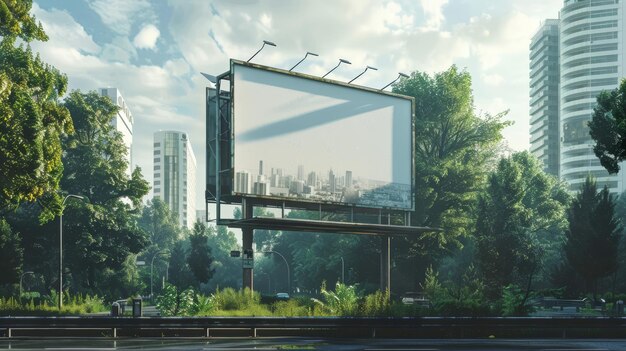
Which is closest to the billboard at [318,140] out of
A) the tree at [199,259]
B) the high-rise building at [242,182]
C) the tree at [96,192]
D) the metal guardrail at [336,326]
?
the high-rise building at [242,182]

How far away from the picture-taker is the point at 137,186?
63.3 metres

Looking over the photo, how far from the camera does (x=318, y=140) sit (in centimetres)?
3831

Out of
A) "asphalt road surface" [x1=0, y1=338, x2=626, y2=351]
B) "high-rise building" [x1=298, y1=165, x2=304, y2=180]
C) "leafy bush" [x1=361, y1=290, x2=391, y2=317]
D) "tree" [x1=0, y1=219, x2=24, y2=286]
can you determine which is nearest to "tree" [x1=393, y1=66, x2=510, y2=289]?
"high-rise building" [x1=298, y1=165, x2=304, y2=180]

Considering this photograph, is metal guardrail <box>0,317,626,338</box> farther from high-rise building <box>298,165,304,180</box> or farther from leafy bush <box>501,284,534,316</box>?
high-rise building <box>298,165,304,180</box>

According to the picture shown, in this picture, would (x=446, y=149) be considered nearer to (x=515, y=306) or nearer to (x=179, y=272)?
(x=515, y=306)

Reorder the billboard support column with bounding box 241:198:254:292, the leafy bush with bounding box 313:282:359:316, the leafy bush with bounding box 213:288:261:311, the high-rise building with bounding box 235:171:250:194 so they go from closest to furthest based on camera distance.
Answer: the leafy bush with bounding box 313:282:359:316 → the leafy bush with bounding box 213:288:261:311 → the high-rise building with bounding box 235:171:250:194 → the billboard support column with bounding box 241:198:254:292

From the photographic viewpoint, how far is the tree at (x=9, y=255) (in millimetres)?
55375

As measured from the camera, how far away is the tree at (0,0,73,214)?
2848cm

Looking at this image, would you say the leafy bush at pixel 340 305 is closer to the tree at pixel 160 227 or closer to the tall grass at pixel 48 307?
the tall grass at pixel 48 307

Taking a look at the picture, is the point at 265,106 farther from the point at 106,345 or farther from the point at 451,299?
the point at 106,345

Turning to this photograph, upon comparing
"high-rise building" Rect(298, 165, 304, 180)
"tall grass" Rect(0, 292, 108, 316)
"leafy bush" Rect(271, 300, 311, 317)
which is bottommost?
"tall grass" Rect(0, 292, 108, 316)

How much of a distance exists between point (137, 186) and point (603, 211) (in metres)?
39.8

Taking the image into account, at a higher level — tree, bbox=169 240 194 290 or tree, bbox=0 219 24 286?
tree, bbox=0 219 24 286

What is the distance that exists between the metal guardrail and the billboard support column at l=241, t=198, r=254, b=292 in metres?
10.6
